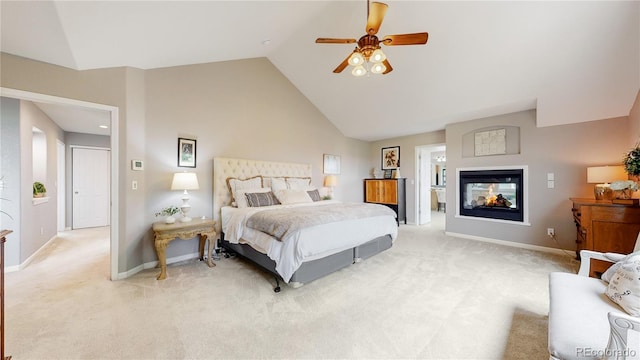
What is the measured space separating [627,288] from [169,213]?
4.30 meters

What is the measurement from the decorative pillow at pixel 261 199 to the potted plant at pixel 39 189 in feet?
11.4

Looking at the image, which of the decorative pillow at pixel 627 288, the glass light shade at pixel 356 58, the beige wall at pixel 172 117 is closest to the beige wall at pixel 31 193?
the beige wall at pixel 172 117

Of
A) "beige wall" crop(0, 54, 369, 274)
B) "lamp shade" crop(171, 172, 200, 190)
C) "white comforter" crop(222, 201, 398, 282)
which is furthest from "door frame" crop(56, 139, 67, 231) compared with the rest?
"white comforter" crop(222, 201, 398, 282)

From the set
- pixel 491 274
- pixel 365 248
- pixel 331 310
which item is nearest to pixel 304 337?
pixel 331 310

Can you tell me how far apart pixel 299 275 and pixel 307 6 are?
3.47 metres

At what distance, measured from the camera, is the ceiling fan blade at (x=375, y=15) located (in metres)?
2.19

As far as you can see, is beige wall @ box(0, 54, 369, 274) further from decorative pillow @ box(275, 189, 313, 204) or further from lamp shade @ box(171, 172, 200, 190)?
decorative pillow @ box(275, 189, 313, 204)

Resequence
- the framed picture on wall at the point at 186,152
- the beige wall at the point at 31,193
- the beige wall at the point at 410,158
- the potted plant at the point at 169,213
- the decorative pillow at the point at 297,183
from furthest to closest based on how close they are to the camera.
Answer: the beige wall at the point at 410,158, the decorative pillow at the point at 297,183, the framed picture on wall at the point at 186,152, the beige wall at the point at 31,193, the potted plant at the point at 169,213

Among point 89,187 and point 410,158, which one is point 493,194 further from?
point 89,187

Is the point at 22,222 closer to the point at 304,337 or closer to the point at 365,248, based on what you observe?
the point at 304,337

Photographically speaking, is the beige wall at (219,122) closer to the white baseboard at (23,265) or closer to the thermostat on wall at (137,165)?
the thermostat on wall at (137,165)

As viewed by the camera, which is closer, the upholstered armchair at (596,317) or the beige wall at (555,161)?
the upholstered armchair at (596,317)

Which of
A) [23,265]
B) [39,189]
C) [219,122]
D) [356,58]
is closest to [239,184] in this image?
[219,122]

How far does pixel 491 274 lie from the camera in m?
3.06
